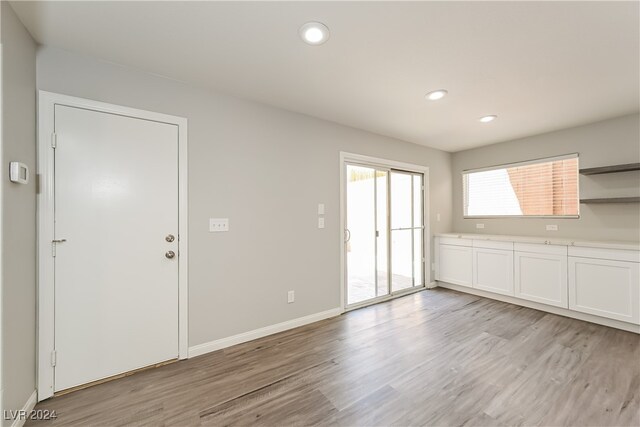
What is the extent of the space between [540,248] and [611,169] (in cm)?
118

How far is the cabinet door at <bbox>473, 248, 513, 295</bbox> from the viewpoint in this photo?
3814 mm

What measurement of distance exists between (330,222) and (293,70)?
1771 millimetres

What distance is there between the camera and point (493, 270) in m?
3.97

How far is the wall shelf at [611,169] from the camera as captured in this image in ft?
9.98

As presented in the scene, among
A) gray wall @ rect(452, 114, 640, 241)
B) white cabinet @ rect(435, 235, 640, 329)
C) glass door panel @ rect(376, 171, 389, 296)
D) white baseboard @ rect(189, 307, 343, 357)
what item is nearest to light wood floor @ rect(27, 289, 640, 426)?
white baseboard @ rect(189, 307, 343, 357)

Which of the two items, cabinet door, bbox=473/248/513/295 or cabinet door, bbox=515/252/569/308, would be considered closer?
cabinet door, bbox=515/252/569/308

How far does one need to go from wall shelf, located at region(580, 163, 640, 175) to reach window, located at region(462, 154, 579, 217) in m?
0.29

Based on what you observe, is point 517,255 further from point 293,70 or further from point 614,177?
point 293,70

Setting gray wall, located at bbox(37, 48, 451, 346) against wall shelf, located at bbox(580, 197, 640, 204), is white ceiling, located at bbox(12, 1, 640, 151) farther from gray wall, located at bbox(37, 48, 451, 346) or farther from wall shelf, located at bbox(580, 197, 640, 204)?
wall shelf, located at bbox(580, 197, 640, 204)

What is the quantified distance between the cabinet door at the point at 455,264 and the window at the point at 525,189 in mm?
817

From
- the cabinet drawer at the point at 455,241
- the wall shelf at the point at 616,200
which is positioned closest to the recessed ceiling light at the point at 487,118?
the wall shelf at the point at 616,200

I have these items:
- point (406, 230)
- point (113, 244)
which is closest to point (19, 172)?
point (113, 244)

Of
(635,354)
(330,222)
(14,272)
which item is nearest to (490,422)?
(635,354)

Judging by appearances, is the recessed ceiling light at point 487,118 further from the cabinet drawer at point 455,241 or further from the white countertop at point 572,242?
the cabinet drawer at point 455,241
